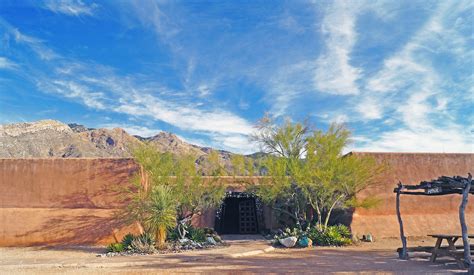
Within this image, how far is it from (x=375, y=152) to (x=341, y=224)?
353 cm

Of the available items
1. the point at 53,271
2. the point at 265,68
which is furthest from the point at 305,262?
the point at 265,68

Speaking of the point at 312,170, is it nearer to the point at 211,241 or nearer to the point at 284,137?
the point at 284,137

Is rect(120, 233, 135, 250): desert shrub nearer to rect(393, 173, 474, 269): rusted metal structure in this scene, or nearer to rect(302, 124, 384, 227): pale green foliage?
rect(302, 124, 384, 227): pale green foliage

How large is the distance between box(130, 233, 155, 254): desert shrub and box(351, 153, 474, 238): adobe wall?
787cm

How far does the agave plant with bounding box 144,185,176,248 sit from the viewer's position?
13.0m

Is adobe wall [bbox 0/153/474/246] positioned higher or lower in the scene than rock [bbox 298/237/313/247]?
higher

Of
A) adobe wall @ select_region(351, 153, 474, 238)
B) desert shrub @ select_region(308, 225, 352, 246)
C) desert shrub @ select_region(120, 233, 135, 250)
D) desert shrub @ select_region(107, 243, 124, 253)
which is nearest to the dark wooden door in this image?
desert shrub @ select_region(308, 225, 352, 246)

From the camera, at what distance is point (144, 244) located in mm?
12797

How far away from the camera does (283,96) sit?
60.5 feet

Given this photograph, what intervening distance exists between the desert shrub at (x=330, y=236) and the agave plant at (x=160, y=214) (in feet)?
17.2

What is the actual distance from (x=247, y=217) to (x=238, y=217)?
2.25ft

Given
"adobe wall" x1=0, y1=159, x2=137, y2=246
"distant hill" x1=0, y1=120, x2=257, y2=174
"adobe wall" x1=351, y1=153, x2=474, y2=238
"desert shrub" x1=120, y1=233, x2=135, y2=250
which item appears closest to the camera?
"desert shrub" x1=120, y1=233, x2=135, y2=250

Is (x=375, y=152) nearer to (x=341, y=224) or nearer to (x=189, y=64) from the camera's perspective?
(x=341, y=224)

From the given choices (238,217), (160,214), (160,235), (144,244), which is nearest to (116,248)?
(144,244)
